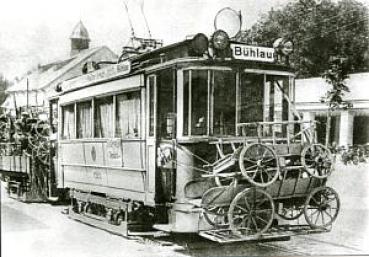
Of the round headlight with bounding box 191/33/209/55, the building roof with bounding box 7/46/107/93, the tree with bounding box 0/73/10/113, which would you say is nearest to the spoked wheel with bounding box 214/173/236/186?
the round headlight with bounding box 191/33/209/55

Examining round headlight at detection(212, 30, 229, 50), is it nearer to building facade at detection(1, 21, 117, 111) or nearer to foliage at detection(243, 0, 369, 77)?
foliage at detection(243, 0, 369, 77)

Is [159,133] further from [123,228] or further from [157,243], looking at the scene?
[123,228]

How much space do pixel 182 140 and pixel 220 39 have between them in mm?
1337

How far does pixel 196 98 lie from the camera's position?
6785mm

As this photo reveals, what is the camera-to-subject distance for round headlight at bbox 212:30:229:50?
6.73 meters

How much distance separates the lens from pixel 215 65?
6793 millimetres

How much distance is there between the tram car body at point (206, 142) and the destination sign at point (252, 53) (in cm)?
1

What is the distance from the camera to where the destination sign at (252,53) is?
6938 mm

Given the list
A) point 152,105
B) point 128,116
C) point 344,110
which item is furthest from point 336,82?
point 152,105

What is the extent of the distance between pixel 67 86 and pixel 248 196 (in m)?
4.74

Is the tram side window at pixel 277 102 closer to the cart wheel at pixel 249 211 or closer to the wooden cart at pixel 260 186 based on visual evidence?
the wooden cart at pixel 260 186

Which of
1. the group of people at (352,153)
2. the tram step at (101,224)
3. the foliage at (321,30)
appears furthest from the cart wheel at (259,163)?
the group of people at (352,153)

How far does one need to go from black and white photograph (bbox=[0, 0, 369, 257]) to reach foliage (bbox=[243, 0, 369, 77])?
0.87 metres

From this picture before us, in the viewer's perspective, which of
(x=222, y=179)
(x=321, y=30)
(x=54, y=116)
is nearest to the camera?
(x=222, y=179)
